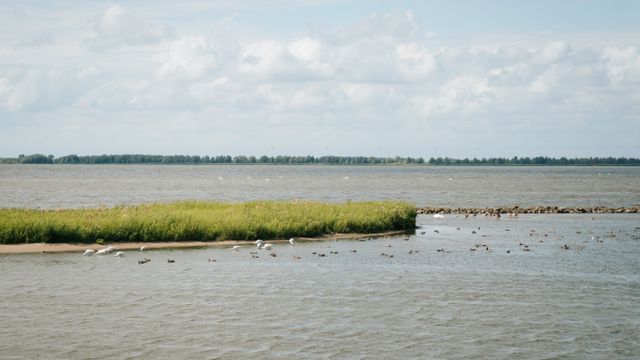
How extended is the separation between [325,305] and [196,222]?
776 inches

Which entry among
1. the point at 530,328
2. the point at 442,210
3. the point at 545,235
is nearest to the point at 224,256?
the point at 530,328

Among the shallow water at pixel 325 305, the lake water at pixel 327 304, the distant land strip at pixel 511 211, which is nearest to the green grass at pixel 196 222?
the lake water at pixel 327 304

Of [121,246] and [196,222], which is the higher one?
[196,222]

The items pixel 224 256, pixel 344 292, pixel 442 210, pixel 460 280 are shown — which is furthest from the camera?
pixel 442 210

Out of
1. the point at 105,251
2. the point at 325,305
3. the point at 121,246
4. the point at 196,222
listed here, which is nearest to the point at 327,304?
the point at 325,305

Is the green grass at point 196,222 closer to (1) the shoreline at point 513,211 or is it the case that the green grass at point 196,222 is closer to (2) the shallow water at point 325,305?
(2) the shallow water at point 325,305

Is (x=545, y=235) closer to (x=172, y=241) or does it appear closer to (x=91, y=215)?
(x=172, y=241)

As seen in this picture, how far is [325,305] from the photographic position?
27.5 m

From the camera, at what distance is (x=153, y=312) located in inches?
1021

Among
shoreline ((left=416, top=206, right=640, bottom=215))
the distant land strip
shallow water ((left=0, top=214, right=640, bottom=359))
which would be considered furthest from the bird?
the distant land strip

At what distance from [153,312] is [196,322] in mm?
2092

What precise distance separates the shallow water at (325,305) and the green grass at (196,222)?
3.07 meters

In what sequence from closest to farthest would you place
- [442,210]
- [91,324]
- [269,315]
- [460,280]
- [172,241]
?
[91,324]
[269,315]
[460,280]
[172,241]
[442,210]

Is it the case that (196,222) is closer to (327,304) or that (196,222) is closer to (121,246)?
(121,246)
